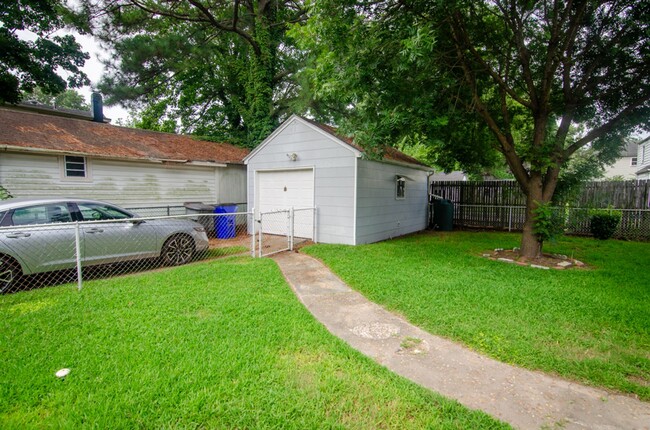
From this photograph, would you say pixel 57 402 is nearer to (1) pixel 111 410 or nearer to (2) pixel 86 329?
(1) pixel 111 410

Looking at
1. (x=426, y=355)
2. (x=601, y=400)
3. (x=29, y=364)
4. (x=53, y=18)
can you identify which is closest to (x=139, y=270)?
(x=29, y=364)

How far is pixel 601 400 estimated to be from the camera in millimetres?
2361

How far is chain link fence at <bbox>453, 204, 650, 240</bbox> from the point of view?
32.1ft

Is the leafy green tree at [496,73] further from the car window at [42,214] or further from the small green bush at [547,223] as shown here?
the car window at [42,214]

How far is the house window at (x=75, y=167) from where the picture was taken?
8.37m

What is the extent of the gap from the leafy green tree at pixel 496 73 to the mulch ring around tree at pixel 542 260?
0.21 meters

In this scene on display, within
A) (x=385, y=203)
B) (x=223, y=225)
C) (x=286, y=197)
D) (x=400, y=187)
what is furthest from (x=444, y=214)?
(x=223, y=225)

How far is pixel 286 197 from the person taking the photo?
957cm

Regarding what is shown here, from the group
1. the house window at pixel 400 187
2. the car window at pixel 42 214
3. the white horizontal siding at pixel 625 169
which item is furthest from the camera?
the white horizontal siding at pixel 625 169

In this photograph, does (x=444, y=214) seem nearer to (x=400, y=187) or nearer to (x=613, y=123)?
(x=400, y=187)

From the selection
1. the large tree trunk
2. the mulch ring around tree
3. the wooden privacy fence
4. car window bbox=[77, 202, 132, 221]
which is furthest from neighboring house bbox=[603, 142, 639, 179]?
car window bbox=[77, 202, 132, 221]

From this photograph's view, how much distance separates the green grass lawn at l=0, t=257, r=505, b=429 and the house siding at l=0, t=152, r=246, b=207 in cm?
519

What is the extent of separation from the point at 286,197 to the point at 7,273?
628 centimetres

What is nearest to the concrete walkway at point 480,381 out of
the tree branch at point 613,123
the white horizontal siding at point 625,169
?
the tree branch at point 613,123
